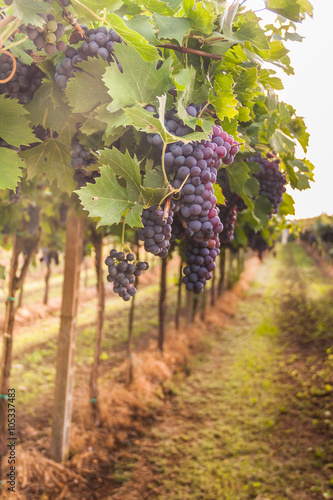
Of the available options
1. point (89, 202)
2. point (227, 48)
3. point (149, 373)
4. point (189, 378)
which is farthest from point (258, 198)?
point (189, 378)

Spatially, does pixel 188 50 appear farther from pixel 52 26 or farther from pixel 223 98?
pixel 52 26

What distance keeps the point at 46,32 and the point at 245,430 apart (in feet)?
21.6

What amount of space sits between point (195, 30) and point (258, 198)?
0.94 meters

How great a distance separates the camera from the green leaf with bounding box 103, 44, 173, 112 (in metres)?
1.03

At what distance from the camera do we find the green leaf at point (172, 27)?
1.10 meters

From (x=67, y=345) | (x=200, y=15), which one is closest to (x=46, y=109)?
(x=200, y=15)

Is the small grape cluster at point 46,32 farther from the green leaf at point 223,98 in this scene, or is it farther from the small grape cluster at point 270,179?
the small grape cluster at point 270,179

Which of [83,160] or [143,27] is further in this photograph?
[83,160]

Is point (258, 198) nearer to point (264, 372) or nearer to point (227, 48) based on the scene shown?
point (227, 48)

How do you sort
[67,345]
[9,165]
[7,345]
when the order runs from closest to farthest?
1. [9,165]
2. [67,345]
3. [7,345]

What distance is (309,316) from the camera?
13469 millimetres

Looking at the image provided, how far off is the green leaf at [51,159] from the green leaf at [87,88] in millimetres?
319

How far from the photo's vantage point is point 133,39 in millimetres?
1041

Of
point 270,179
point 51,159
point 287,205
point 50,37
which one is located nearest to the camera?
point 50,37
